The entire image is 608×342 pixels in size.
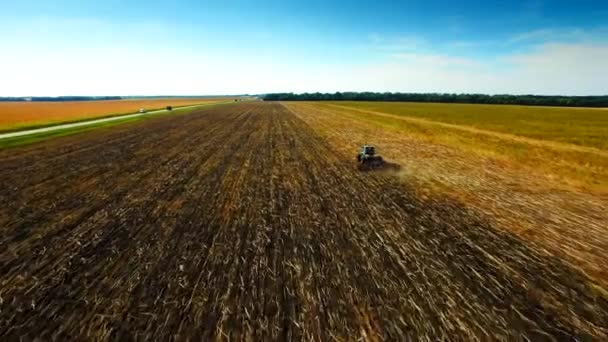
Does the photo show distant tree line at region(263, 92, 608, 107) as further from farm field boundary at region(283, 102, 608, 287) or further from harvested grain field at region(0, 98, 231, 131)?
farm field boundary at region(283, 102, 608, 287)

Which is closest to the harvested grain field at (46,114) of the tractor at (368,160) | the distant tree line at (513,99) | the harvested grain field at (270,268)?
the harvested grain field at (270,268)

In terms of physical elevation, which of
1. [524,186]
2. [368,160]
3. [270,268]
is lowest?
[524,186]

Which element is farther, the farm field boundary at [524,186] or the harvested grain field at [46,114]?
the harvested grain field at [46,114]

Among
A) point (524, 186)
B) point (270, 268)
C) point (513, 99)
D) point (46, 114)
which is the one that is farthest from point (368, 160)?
point (513, 99)

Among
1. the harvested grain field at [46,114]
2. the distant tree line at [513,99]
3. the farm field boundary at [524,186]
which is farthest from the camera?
the distant tree line at [513,99]

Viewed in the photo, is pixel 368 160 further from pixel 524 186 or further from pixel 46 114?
pixel 46 114

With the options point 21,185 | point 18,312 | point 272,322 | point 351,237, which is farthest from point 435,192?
point 21,185

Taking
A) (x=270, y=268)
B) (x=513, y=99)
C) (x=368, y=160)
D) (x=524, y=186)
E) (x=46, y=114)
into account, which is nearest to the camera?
(x=270, y=268)

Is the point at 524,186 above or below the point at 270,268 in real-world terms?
below

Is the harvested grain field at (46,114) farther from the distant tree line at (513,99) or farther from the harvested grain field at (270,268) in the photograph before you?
the distant tree line at (513,99)

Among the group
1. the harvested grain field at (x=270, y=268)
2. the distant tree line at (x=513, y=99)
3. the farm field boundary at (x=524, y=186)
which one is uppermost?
the harvested grain field at (x=270, y=268)
